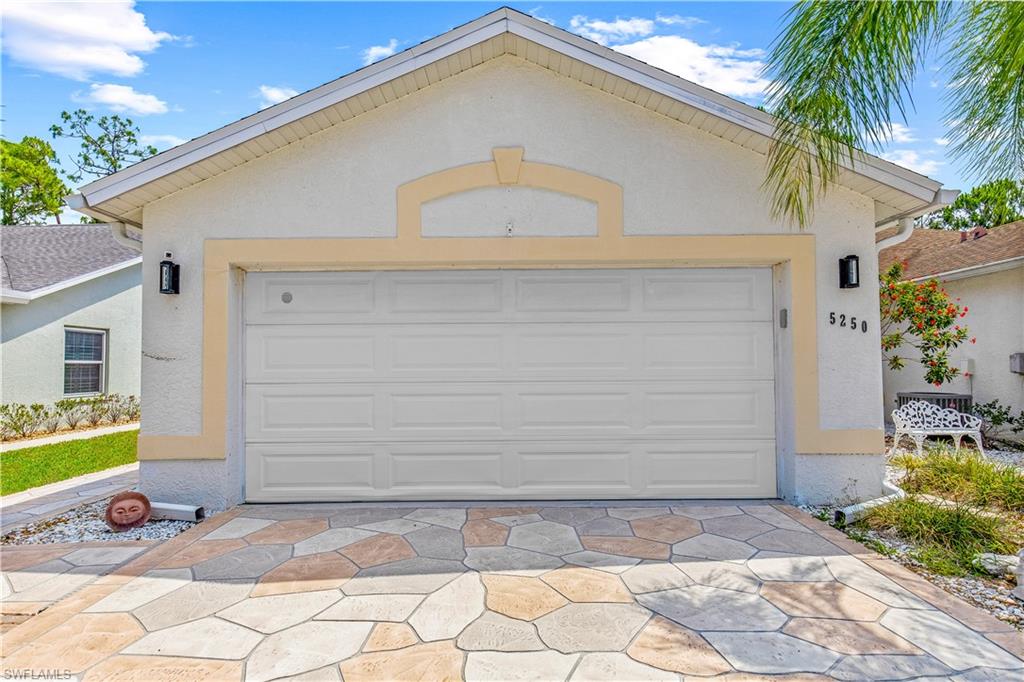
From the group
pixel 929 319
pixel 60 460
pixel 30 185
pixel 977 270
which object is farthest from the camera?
pixel 30 185

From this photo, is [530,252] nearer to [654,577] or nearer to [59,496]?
[654,577]

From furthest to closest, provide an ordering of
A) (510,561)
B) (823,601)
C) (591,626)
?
1. (510,561)
2. (823,601)
3. (591,626)

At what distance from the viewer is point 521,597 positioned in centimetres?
385

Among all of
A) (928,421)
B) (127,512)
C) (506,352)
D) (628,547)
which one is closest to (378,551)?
(628,547)

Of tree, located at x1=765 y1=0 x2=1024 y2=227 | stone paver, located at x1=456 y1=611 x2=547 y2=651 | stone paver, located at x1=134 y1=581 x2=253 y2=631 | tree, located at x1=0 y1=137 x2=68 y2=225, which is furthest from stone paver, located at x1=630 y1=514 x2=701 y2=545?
tree, located at x1=0 y1=137 x2=68 y2=225

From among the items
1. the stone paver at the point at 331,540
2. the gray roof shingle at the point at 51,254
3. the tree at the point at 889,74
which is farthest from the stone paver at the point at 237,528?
the gray roof shingle at the point at 51,254

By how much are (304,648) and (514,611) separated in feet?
4.43

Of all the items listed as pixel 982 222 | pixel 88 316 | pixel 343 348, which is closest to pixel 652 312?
pixel 343 348

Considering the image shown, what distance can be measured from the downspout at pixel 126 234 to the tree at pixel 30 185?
24267mm

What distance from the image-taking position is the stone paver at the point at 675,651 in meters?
3.02

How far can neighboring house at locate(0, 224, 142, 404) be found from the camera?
11547 millimetres

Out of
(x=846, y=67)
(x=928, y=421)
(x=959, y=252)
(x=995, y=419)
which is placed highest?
(x=846, y=67)

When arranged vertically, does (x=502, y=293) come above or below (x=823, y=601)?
above

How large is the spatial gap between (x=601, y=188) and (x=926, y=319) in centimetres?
758
